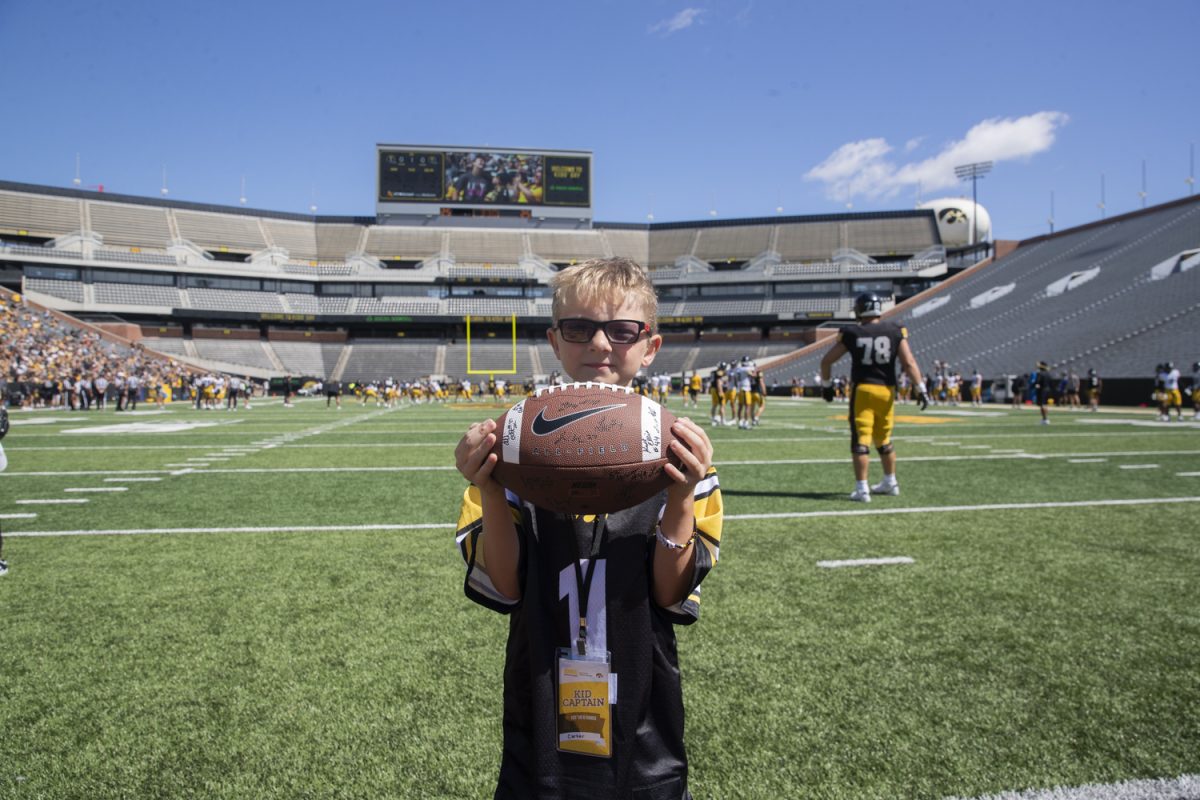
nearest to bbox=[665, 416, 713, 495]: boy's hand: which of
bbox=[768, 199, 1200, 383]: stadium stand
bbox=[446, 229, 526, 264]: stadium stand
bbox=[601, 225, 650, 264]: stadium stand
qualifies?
bbox=[768, 199, 1200, 383]: stadium stand

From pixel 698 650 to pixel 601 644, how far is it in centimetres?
174

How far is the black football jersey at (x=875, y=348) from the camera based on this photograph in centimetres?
642

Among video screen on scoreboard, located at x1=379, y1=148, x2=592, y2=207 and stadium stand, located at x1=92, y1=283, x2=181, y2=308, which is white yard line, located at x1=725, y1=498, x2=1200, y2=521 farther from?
video screen on scoreboard, located at x1=379, y1=148, x2=592, y2=207

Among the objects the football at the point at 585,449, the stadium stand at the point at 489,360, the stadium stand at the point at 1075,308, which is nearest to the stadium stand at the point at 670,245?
the stadium stand at the point at 489,360

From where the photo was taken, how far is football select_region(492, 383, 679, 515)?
1224mm

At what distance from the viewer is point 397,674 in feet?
9.16

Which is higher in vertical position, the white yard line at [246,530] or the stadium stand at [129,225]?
the stadium stand at [129,225]

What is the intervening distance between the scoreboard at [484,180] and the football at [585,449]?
6275 cm

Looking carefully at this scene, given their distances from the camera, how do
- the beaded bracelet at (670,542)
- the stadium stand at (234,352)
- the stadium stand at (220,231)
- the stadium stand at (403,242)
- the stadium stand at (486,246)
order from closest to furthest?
the beaded bracelet at (670,542)
the stadium stand at (234,352)
the stadium stand at (220,231)
the stadium stand at (403,242)
the stadium stand at (486,246)

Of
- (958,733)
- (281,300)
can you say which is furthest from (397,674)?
(281,300)

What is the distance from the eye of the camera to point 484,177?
6078 centimetres

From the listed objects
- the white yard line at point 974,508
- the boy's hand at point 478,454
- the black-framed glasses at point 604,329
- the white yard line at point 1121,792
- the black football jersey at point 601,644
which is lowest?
the white yard line at point 1121,792

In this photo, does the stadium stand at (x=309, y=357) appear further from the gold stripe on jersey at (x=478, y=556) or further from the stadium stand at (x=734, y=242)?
the gold stripe on jersey at (x=478, y=556)

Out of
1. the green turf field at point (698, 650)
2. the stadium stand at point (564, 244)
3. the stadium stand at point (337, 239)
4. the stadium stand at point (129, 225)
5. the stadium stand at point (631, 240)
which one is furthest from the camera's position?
the stadium stand at point (631, 240)
